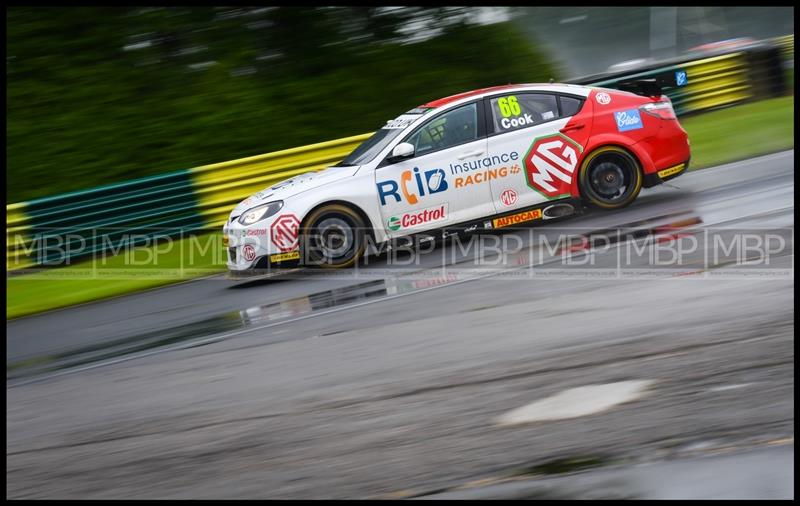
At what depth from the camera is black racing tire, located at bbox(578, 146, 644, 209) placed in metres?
9.55

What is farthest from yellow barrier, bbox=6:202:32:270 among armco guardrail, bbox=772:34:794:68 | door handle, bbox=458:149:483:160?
armco guardrail, bbox=772:34:794:68

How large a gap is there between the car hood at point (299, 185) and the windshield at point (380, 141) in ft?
0.71

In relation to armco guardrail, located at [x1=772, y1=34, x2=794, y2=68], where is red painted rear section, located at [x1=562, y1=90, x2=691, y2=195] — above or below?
below

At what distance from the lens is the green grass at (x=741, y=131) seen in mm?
12281

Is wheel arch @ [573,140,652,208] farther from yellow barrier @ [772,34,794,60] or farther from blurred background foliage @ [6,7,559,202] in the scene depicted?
yellow barrier @ [772,34,794,60]

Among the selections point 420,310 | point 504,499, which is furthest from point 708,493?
point 420,310

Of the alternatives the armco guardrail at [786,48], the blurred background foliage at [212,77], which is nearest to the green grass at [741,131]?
the armco guardrail at [786,48]

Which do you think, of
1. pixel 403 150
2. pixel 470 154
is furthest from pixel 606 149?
pixel 403 150

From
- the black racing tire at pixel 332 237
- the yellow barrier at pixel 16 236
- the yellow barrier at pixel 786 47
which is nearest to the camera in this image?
the black racing tire at pixel 332 237

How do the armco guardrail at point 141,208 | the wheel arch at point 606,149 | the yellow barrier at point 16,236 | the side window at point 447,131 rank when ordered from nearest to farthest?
the side window at point 447,131, the wheel arch at point 606,149, the yellow barrier at point 16,236, the armco guardrail at point 141,208

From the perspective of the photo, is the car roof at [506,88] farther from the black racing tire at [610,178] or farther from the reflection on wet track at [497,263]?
the reflection on wet track at [497,263]

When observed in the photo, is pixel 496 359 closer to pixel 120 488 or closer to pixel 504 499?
pixel 504 499

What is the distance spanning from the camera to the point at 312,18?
1703cm

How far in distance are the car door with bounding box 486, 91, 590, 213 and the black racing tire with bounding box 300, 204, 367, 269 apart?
1515 millimetres
